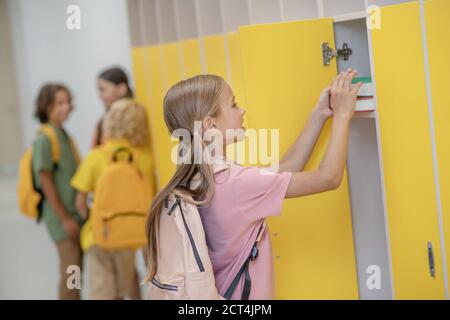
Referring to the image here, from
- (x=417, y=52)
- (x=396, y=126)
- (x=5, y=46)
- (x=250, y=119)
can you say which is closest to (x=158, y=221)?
(x=250, y=119)

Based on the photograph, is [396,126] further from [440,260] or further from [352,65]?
[440,260]

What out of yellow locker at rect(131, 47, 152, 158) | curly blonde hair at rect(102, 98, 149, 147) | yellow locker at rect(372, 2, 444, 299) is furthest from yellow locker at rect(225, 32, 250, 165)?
curly blonde hair at rect(102, 98, 149, 147)

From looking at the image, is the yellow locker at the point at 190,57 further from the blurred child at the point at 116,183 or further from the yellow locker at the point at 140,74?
the blurred child at the point at 116,183

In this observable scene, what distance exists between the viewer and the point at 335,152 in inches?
59.7

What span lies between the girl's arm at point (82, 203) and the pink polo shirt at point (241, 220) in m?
1.24

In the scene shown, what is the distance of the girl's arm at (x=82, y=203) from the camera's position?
2.67 metres

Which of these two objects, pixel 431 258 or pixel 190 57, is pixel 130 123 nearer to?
pixel 190 57

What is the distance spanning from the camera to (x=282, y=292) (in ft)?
5.77

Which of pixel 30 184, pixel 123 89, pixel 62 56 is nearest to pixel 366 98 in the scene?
pixel 123 89

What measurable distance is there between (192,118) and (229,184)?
0.56 ft

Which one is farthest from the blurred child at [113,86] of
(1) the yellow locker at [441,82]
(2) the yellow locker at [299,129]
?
(1) the yellow locker at [441,82]

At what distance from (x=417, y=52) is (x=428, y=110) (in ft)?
0.46

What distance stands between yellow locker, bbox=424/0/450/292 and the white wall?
7.80 ft

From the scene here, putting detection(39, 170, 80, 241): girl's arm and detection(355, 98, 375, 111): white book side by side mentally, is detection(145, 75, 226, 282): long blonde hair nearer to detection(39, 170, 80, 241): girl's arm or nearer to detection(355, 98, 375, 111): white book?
detection(355, 98, 375, 111): white book
